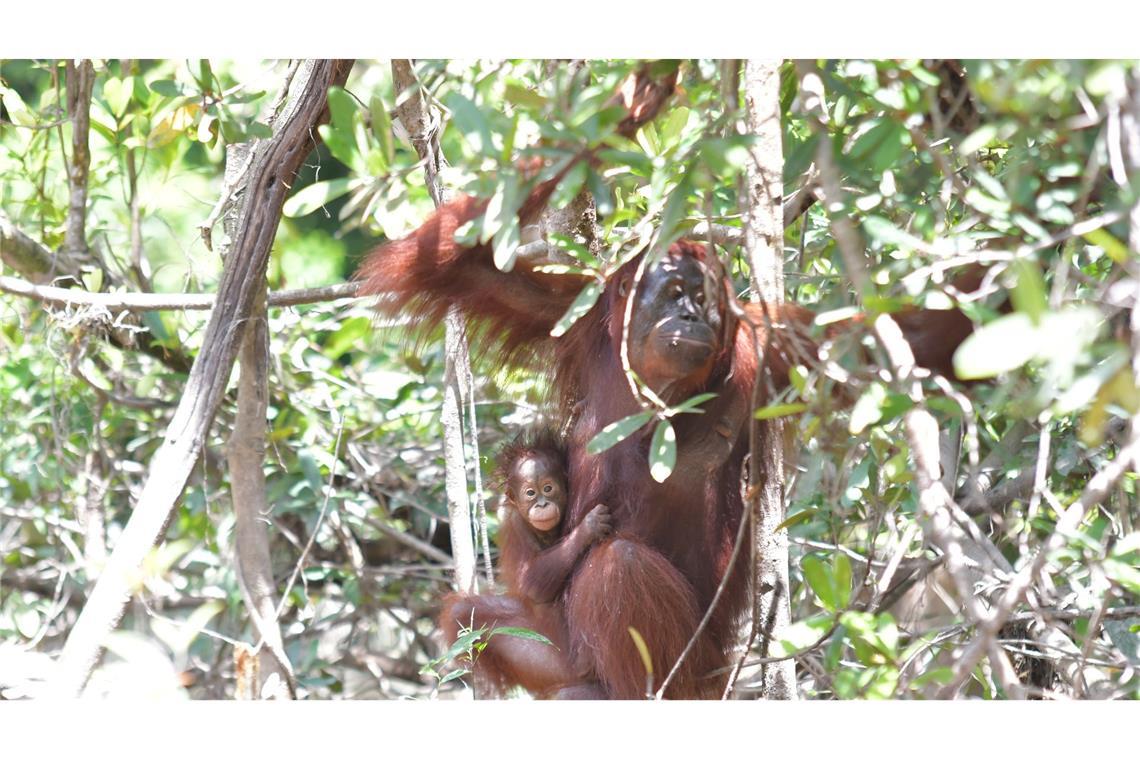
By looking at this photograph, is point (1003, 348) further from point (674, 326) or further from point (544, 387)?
point (544, 387)

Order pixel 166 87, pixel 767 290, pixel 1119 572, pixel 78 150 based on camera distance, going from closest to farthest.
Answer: pixel 1119 572 → pixel 767 290 → pixel 166 87 → pixel 78 150

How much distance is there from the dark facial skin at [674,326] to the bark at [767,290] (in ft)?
0.89

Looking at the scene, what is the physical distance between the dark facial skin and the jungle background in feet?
0.50

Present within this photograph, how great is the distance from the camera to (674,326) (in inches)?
117

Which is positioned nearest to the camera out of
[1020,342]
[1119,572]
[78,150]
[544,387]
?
[1020,342]

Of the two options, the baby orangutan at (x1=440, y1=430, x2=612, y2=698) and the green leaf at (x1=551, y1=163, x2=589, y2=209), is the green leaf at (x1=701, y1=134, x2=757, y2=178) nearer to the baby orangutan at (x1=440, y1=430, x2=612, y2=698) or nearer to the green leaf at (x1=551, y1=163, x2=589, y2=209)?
the green leaf at (x1=551, y1=163, x2=589, y2=209)

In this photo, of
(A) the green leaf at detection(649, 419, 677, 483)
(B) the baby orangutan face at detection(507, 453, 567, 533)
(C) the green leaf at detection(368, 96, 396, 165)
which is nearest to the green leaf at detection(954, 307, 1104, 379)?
(A) the green leaf at detection(649, 419, 677, 483)

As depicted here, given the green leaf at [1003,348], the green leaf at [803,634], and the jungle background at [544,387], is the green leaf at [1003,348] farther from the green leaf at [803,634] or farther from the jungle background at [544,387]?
the green leaf at [803,634]

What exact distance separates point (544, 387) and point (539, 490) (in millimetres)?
336

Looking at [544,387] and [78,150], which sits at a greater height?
[78,150]

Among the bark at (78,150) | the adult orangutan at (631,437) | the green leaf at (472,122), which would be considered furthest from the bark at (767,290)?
the bark at (78,150)

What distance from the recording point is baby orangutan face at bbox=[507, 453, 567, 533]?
11.5ft

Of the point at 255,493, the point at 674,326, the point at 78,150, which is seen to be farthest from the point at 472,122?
the point at 78,150
